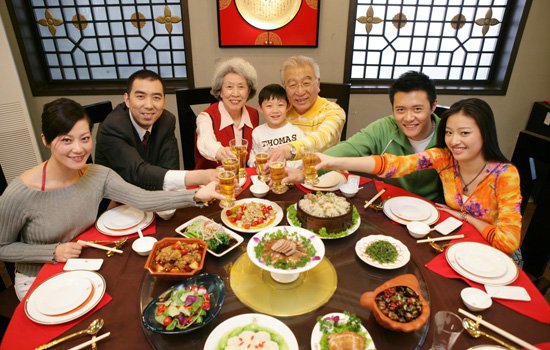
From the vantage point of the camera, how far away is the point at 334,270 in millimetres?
1464

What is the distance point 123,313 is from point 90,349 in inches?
6.0

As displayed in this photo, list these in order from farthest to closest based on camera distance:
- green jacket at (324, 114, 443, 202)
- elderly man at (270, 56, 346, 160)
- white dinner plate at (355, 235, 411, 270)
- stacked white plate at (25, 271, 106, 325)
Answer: elderly man at (270, 56, 346, 160), green jacket at (324, 114, 443, 202), white dinner plate at (355, 235, 411, 270), stacked white plate at (25, 271, 106, 325)

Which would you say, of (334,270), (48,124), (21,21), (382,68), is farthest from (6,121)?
(382,68)

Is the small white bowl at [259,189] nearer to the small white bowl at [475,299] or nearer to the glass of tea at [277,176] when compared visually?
the glass of tea at [277,176]

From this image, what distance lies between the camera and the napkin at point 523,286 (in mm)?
1238

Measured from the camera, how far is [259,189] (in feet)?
6.81

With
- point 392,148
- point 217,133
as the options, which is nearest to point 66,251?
point 217,133

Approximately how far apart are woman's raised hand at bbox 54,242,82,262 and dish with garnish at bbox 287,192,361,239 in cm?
102

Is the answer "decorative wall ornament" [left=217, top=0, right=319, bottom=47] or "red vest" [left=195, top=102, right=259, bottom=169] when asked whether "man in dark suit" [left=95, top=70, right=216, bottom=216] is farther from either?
"decorative wall ornament" [left=217, top=0, right=319, bottom=47]

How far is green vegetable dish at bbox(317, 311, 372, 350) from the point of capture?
1.07 m

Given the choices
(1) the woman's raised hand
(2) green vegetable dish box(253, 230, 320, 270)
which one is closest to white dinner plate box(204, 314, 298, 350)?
(2) green vegetable dish box(253, 230, 320, 270)

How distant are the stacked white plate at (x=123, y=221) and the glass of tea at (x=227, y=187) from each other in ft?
1.29

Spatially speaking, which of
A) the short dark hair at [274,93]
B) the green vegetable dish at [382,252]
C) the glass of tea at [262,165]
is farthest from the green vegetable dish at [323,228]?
the short dark hair at [274,93]

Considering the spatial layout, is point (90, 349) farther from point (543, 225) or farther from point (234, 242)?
point (543, 225)
